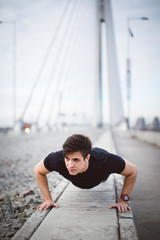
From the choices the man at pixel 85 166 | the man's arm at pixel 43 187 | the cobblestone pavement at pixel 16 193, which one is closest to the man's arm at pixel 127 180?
the man at pixel 85 166

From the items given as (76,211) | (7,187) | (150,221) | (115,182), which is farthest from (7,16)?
(150,221)

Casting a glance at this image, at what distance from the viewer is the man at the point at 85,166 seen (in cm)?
208

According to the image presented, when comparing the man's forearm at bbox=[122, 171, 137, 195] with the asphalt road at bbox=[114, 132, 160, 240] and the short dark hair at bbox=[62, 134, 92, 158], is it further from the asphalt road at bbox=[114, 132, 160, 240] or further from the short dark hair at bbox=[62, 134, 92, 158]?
the short dark hair at bbox=[62, 134, 92, 158]

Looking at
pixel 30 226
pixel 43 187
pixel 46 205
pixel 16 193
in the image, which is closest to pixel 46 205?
pixel 46 205

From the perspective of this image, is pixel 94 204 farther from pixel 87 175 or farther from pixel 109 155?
pixel 109 155

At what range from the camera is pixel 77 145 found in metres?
2.04

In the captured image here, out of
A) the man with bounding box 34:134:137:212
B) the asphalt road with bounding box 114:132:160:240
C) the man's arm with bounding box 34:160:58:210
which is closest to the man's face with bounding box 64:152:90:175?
the man with bounding box 34:134:137:212

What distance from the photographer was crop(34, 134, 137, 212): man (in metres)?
2.08

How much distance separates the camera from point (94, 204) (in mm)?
2482

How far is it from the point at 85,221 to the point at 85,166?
50cm

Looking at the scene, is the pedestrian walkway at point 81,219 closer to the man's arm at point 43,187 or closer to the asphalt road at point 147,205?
the man's arm at point 43,187

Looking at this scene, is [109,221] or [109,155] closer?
[109,221]

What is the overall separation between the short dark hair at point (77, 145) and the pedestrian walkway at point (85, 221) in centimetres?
59

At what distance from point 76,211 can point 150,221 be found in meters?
0.76
